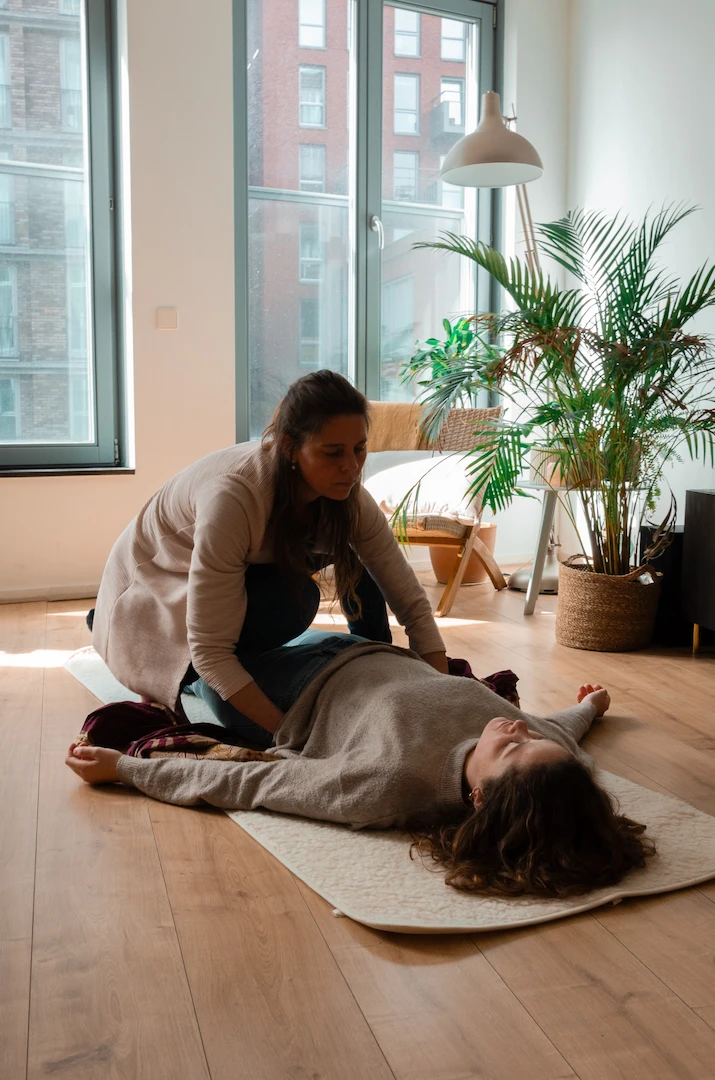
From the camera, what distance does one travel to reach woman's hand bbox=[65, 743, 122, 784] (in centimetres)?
200

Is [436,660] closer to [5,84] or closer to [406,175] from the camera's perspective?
[5,84]

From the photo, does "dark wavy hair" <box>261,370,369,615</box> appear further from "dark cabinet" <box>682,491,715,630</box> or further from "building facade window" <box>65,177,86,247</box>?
"building facade window" <box>65,177,86,247</box>

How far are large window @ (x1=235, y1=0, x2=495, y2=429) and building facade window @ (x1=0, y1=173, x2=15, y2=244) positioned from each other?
3.05ft

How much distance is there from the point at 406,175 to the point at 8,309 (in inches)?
77.6

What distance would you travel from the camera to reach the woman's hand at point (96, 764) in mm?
1995

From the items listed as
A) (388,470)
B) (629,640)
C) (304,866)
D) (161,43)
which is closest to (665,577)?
(629,640)

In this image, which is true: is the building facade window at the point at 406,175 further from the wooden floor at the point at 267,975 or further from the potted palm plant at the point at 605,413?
the wooden floor at the point at 267,975

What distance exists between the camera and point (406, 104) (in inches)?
185

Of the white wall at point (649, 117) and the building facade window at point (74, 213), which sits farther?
the building facade window at point (74, 213)

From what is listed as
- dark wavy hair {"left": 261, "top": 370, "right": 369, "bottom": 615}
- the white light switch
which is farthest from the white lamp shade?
dark wavy hair {"left": 261, "top": 370, "right": 369, "bottom": 615}

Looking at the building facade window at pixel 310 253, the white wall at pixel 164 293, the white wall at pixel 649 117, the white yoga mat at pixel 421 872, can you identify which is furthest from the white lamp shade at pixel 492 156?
the white yoga mat at pixel 421 872

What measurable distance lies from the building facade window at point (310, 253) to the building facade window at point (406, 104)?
2.12 feet

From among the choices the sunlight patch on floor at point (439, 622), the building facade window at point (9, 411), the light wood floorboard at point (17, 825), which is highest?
the building facade window at point (9, 411)

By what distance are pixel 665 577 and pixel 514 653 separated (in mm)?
591
